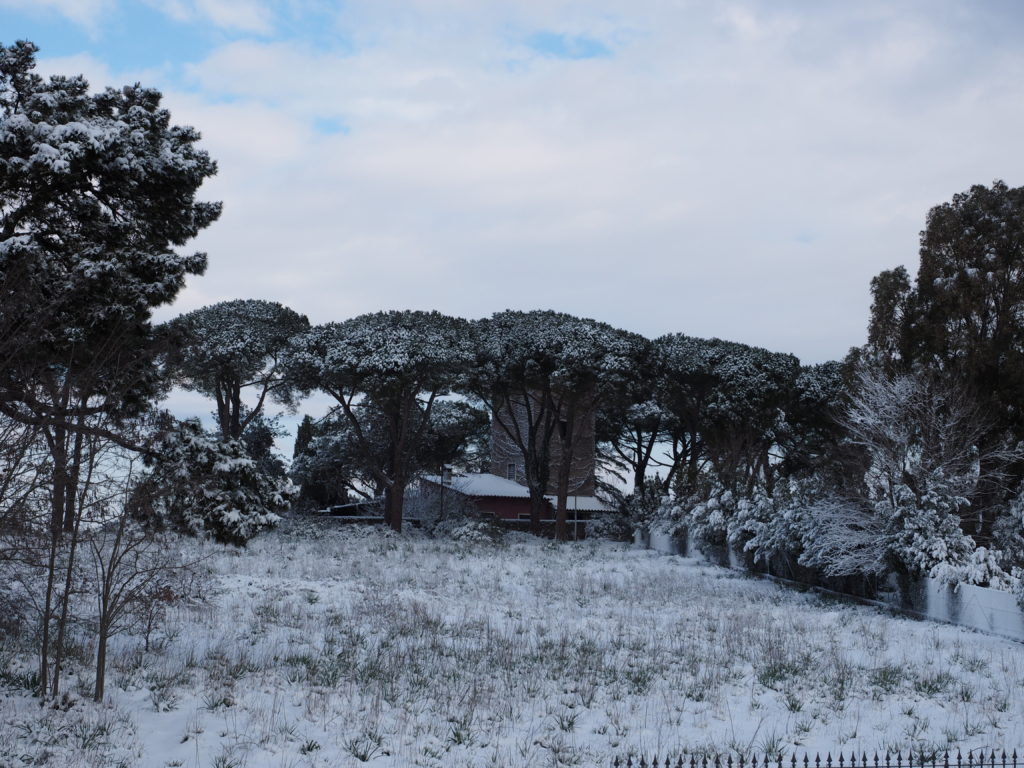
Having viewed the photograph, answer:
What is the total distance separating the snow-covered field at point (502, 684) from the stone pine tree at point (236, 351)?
64.2 feet

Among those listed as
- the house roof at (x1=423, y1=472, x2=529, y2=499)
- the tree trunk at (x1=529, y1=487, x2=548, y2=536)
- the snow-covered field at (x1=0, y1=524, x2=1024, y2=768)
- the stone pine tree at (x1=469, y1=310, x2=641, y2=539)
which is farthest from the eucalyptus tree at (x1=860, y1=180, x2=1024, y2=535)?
the house roof at (x1=423, y1=472, x2=529, y2=499)

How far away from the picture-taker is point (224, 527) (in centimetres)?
1294

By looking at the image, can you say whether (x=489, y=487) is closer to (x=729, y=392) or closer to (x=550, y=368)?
(x=550, y=368)

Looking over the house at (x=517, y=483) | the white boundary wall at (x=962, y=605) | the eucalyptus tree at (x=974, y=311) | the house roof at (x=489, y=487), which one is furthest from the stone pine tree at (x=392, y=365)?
the white boundary wall at (x=962, y=605)

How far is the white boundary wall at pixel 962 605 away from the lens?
1705 centimetres

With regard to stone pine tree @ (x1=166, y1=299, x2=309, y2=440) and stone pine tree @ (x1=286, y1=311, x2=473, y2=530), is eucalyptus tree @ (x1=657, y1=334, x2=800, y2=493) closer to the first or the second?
stone pine tree @ (x1=286, y1=311, x2=473, y2=530)

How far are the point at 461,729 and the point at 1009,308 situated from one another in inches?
907

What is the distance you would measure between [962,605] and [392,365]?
73.8ft

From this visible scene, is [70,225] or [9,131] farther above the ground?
[9,131]

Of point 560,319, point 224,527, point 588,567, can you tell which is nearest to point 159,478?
point 224,527

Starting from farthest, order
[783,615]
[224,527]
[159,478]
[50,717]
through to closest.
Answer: [783,615], [224,527], [159,478], [50,717]

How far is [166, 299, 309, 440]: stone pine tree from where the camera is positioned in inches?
1496

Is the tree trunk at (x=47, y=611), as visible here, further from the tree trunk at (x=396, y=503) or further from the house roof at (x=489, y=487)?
the house roof at (x=489, y=487)

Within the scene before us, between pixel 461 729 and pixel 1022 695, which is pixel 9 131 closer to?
pixel 461 729
